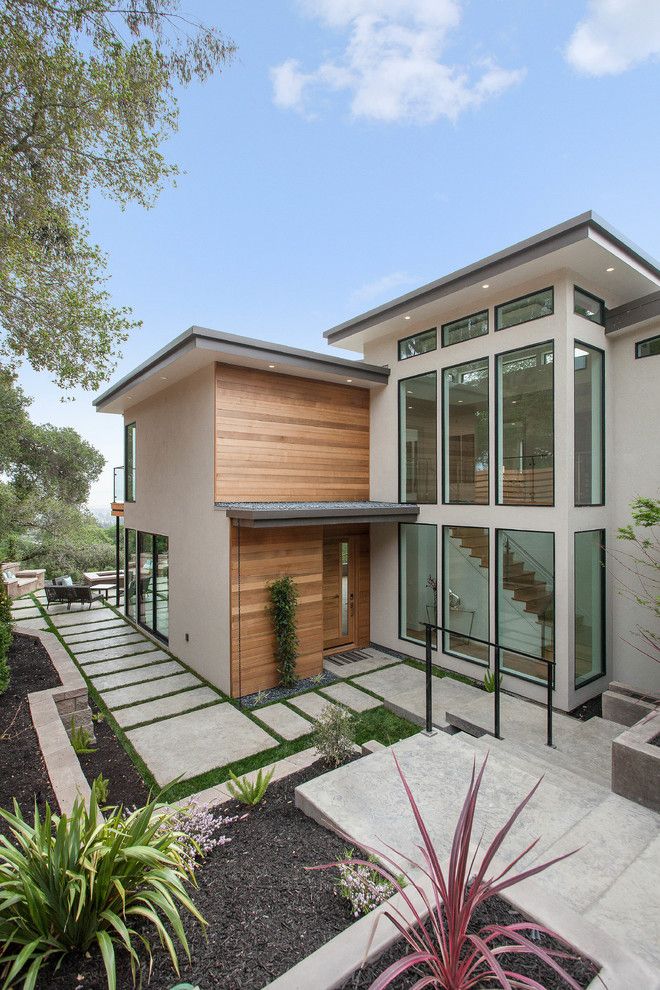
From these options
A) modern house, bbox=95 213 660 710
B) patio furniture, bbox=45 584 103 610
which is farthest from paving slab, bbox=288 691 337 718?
patio furniture, bbox=45 584 103 610

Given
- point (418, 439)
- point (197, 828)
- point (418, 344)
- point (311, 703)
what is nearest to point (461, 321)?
point (418, 344)

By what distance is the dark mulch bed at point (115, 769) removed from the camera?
425 cm

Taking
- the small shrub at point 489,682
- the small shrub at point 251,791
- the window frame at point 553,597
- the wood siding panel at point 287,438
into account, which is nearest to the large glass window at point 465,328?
the wood siding panel at point 287,438

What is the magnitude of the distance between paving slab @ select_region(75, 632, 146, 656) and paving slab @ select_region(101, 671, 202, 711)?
197cm

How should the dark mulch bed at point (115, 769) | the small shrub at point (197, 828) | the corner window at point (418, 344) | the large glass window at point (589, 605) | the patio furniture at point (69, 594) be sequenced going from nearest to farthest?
the small shrub at point (197, 828) → the dark mulch bed at point (115, 769) → the large glass window at point (589, 605) → the corner window at point (418, 344) → the patio furniture at point (69, 594)

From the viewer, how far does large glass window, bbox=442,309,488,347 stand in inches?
272

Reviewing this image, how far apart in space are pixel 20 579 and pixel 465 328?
13.4 meters

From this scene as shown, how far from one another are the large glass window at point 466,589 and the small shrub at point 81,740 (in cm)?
478

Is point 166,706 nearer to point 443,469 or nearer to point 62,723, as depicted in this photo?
point 62,723

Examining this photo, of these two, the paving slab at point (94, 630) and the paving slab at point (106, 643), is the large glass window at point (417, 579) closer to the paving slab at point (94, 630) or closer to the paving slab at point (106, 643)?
the paving slab at point (106, 643)

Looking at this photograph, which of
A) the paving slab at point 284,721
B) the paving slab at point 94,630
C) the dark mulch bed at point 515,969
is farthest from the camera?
the paving slab at point 94,630

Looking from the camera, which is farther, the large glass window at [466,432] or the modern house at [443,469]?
the large glass window at [466,432]

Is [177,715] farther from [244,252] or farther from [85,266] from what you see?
[244,252]

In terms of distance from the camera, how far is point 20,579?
1345cm
